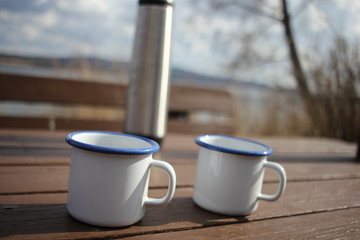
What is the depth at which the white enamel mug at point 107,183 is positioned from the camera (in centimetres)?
39

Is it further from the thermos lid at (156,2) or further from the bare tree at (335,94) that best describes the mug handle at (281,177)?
the bare tree at (335,94)

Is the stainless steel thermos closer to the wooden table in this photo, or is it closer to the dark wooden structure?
the wooden table

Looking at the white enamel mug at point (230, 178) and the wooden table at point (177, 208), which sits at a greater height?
the white enamel mug at point (230, 178)

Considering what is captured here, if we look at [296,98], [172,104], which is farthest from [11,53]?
[296,98]

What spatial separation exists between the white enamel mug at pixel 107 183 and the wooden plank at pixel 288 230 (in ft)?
0.14

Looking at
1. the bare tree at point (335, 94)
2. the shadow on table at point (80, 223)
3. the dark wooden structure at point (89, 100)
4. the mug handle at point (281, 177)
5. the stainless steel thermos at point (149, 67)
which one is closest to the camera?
the shadow on table at point (80, 223)

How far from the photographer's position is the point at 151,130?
847 millimetres

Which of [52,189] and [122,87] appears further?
[122,87]

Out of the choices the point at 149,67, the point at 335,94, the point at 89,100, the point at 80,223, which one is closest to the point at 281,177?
the point at 80,223

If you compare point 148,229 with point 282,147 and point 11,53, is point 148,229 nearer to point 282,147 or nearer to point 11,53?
point 282,147

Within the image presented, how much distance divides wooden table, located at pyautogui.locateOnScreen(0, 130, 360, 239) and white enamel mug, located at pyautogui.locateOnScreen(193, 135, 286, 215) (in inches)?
0.8

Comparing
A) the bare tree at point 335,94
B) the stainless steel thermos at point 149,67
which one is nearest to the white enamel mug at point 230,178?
the stainless steel thermos at point 149,67

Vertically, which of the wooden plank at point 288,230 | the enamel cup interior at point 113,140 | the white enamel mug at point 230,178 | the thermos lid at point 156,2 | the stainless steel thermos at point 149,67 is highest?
the thermos lid at point 156,2

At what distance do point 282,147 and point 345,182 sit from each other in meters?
0.45
